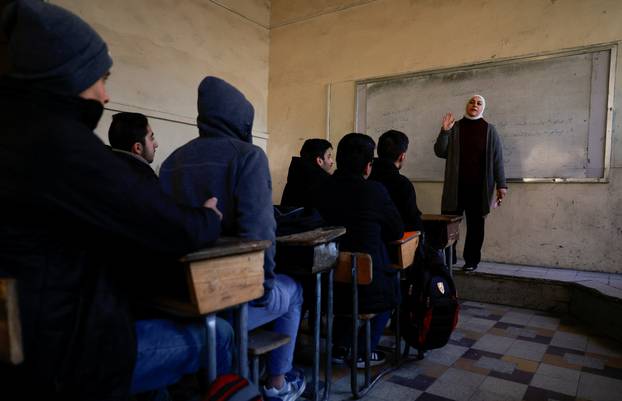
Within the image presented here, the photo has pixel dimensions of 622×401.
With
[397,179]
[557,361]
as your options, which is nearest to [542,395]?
[557,361]

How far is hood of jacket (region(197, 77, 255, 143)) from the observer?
155 centimetres

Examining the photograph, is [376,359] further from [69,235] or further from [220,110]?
[69,235]

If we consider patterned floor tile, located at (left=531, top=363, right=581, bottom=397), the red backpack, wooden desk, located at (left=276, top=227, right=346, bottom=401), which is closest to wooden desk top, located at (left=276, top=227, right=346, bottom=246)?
wooden desk, located at (left=276, top=227, right=346, bottom=401)

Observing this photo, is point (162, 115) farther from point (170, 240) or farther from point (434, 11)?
point (170, 240)

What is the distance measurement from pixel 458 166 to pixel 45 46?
3547mm

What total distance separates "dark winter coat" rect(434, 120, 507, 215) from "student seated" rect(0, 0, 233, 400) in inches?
130

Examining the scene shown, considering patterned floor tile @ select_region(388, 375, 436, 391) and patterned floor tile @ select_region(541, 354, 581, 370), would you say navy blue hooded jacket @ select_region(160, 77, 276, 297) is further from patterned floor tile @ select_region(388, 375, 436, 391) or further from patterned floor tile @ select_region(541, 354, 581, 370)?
patterned floor tile @ select_region(541, 354, 581, 370)

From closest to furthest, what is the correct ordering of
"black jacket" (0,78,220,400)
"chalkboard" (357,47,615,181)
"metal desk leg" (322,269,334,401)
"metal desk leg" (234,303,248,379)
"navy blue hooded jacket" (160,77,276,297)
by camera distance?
"black jacket" (0,78,220,400) < "metal desk leg" (234,303,248,379) < "navy blue hooded jacket" (160,77,276,297) < "metal desk leg" (322,269,334,401) < "chalkboard" (357,47,615,181)

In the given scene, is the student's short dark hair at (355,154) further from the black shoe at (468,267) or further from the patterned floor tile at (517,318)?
the black shoe at (468,267)

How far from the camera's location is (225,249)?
1035mm

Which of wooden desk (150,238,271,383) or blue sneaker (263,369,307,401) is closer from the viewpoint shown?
wooden desk (150,238,271,383)

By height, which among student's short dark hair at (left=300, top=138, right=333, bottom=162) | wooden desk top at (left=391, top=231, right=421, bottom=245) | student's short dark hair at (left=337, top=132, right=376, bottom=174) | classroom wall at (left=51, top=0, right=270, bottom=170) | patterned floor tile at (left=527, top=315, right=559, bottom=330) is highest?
classroom wall at (left=51, top=0, right=270, bottom=170)

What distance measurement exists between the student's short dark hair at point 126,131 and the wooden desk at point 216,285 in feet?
5.12

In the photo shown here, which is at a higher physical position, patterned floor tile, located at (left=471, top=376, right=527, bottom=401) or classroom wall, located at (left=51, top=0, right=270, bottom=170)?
classroom wall, located at (left=51, top=0, right=270, bottom=170)
